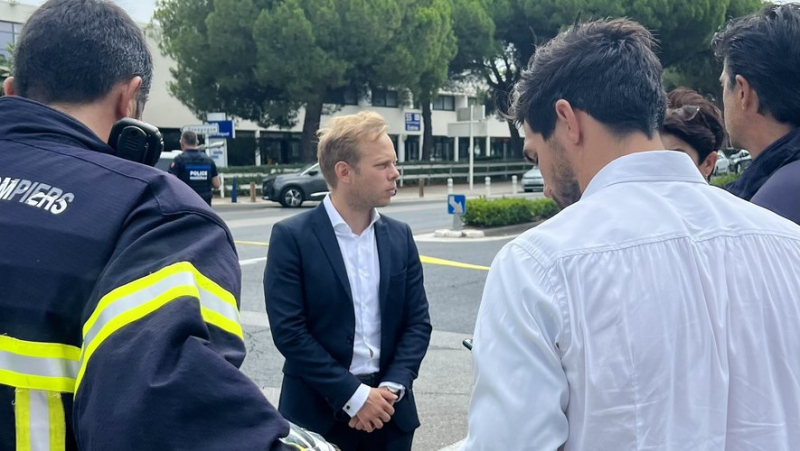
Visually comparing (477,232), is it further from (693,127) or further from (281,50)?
(281,50)

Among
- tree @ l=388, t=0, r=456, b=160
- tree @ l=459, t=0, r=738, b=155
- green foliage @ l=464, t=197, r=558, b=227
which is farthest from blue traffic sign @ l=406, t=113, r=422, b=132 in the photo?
green foliage @ l=464, t=197, r=558, b=227

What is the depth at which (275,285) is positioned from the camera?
117 inches

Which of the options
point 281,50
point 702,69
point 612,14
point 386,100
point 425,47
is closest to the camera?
point 281,50

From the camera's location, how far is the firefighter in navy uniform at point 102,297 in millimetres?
1127

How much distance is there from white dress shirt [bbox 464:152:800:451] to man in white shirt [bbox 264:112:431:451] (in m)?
1.47

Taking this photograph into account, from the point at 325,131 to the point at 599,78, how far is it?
6.08 feet

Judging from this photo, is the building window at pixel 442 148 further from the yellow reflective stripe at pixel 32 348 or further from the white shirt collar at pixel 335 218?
the yellow reflective stripe at pixel 32 348

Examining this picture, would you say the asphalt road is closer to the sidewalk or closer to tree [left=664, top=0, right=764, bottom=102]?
the sidewalk

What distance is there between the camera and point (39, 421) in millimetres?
1248

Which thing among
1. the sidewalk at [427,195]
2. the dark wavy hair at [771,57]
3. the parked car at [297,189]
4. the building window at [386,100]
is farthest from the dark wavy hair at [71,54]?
the building window at [386,100]

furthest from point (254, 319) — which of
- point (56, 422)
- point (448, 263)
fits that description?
point (56, 422)

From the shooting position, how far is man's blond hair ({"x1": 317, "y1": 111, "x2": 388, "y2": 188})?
10.3 ft

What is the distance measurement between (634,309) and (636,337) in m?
0.05

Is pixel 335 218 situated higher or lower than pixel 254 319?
higher
